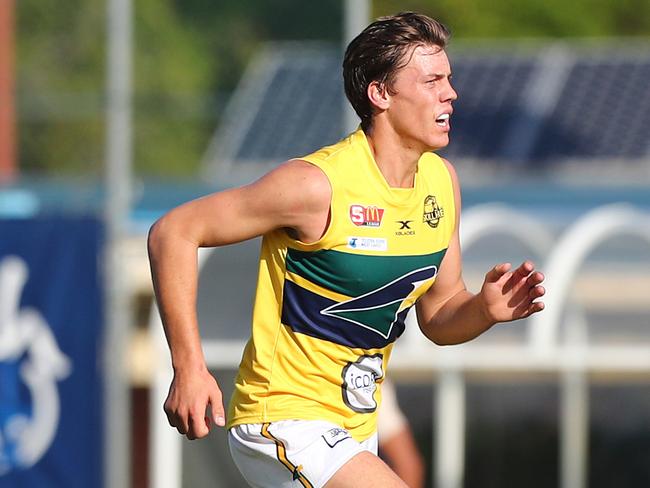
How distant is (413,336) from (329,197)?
5.32m

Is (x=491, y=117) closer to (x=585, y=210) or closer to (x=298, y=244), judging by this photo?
(x=585, y=210)

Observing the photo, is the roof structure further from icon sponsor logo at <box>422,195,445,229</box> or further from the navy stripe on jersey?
the navy stripe on jersey

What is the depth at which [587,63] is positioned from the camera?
795 inches

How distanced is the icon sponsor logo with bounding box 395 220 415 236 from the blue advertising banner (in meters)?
5.04

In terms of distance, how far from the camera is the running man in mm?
5000

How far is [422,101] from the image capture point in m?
5.21

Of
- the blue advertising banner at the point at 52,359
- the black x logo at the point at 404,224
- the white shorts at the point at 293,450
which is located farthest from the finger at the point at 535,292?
the blue advertising banner at the point at 52,359

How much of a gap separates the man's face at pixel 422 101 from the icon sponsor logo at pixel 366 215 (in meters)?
0.26

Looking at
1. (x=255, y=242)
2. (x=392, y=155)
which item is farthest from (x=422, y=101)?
(x=255, y=242)

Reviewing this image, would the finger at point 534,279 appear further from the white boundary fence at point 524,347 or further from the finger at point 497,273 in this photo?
the white boundary fence at point 524,347

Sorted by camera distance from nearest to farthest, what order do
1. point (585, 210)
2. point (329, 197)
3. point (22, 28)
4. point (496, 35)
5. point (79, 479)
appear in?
point (329, 197)
point (79, 479)
point (585, 210)
point (22, 28)
point (496, 35)

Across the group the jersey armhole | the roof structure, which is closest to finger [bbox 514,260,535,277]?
the jersey armhole

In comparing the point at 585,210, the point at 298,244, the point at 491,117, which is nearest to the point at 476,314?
the point at 298,244

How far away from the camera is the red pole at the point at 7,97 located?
11922mm
